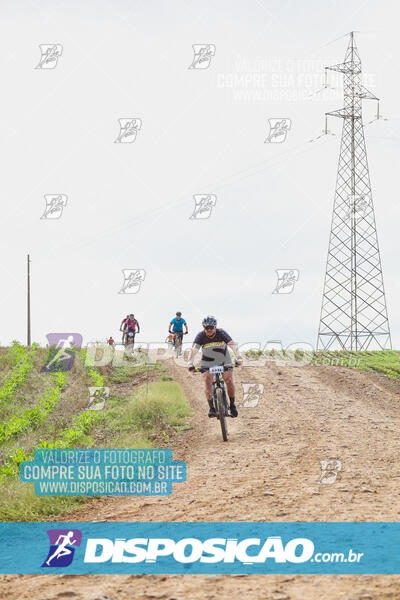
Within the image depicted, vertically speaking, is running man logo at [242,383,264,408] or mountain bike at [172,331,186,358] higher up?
mountain bike at [172,331,186,358]

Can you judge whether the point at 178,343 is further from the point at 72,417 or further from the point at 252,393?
the point at 72,417

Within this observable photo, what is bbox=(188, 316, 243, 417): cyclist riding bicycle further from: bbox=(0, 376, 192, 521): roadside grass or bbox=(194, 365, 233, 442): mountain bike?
bbox=(0, 376, 192, 521): roadside grass

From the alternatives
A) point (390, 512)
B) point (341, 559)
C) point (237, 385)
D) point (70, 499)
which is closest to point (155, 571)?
point (341, 559)

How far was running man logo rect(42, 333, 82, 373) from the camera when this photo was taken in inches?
1095

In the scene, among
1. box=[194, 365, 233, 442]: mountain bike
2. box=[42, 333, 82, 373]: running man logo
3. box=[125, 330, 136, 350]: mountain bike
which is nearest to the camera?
box=[194, 365, 233, 442]: mountain bike

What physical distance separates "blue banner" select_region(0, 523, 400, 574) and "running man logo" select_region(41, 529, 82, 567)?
1 centimetres

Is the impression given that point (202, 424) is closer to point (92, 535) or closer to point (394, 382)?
point (92, 535)

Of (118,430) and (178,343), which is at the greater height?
(178,343)

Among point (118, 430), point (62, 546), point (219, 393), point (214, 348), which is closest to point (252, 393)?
point (118, 430)

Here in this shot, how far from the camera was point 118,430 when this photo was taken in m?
15.1

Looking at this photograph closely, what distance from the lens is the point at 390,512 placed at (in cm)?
695

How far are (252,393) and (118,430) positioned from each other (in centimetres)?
528

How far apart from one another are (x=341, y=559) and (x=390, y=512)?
1497 millimetres

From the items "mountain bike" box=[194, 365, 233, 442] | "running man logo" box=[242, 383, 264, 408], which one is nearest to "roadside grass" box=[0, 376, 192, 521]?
"running man logo" box=[242, 383, 264, 408]
